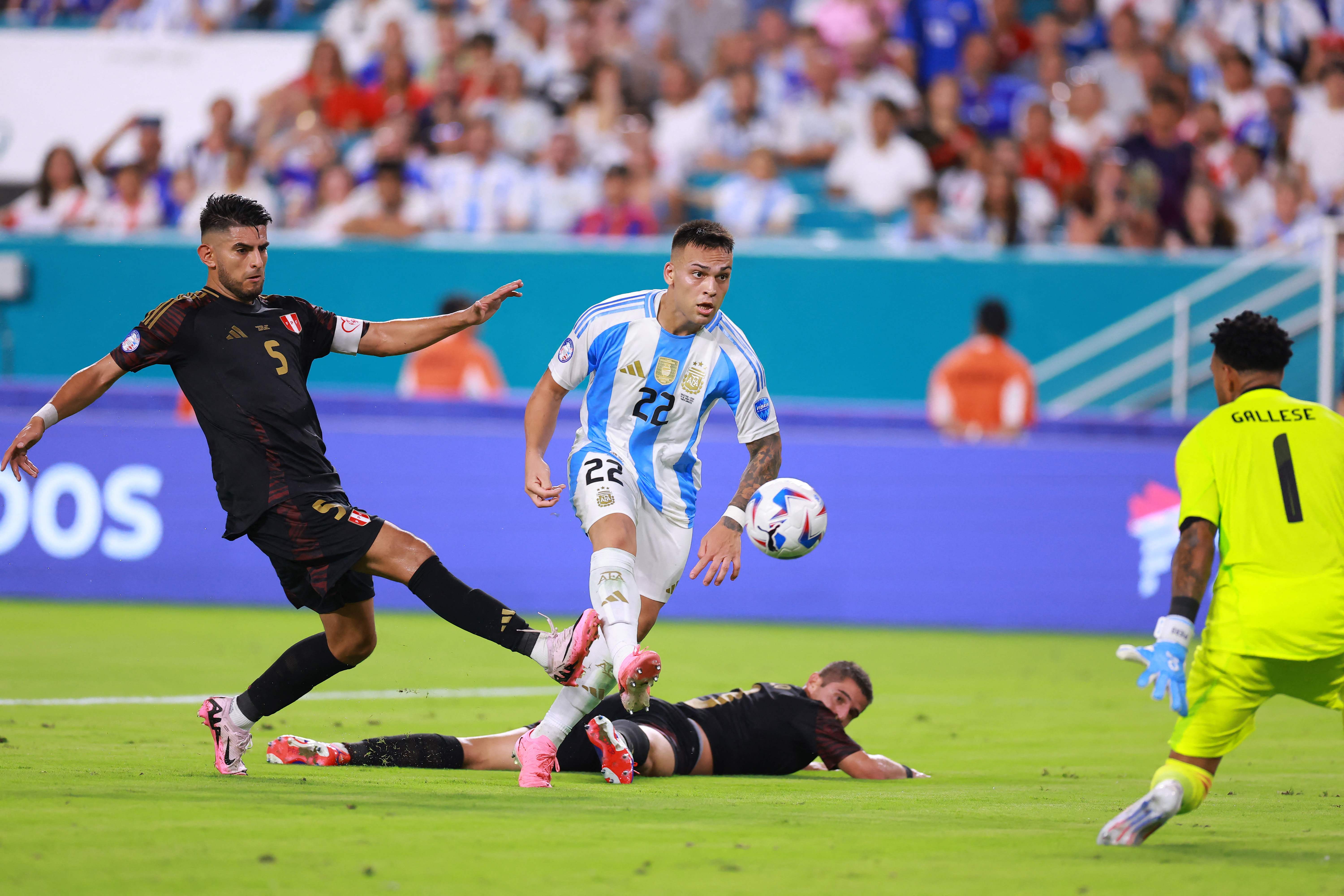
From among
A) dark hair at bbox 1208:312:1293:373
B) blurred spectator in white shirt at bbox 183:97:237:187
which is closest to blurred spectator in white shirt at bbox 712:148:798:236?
blurred spectator in white shirt at bbox 183:97:237:187

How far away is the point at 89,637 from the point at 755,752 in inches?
236

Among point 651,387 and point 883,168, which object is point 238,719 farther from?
point 883,168

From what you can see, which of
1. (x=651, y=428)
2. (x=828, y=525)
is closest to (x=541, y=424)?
(x=651, y=428)

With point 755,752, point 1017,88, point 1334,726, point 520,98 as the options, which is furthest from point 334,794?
point 1017,88

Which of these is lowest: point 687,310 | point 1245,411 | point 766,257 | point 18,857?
point 18,857

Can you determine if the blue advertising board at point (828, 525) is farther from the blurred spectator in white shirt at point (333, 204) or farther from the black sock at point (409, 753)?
the black sock at point (409, 753)

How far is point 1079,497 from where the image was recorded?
13031 mm

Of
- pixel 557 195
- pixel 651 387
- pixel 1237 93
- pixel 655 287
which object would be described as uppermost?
pixel 1237 93

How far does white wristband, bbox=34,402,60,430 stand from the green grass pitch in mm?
1304

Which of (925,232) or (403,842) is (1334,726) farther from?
(925,232)

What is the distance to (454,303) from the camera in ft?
44.7

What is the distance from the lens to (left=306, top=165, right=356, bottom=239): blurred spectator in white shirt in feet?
53.7

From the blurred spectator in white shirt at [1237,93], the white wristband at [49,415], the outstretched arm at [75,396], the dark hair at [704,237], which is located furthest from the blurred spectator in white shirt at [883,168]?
the white wristband at [49,415]

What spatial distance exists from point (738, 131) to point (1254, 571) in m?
12.4
